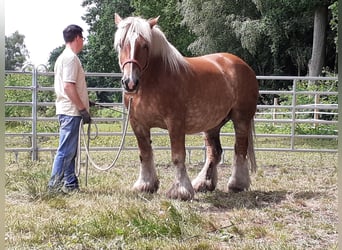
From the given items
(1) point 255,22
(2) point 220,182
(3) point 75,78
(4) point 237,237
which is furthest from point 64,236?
(1) point 255,22

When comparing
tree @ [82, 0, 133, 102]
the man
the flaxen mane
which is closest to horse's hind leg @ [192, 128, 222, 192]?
the flaxen mane

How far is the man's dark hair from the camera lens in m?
3.28

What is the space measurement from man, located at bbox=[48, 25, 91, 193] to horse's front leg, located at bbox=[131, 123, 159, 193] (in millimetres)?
438

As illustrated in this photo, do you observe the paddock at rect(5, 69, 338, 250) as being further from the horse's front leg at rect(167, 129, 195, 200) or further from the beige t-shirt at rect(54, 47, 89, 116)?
the beige t-shirt at rect(54, 47, 89, 116)

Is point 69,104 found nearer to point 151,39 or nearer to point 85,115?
point 85,115

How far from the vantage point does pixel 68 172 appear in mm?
3344

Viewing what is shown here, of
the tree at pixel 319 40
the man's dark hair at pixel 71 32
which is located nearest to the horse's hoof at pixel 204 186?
the man's dark hair at pixel 71 32

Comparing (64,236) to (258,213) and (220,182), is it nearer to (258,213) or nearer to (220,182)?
(258,213)

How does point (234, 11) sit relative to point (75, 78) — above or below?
above

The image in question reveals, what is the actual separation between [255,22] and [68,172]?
30.9ft

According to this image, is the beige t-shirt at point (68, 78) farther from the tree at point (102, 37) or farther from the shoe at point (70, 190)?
the tree at point (102, 37)

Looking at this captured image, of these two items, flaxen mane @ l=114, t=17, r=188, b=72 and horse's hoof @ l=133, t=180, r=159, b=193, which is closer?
flaxen mane @ l=114, t=17, r=188, b=72

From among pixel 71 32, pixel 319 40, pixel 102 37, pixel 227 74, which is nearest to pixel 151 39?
pixel 71 32

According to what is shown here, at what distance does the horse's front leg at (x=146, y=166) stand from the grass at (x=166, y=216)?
12 cm
